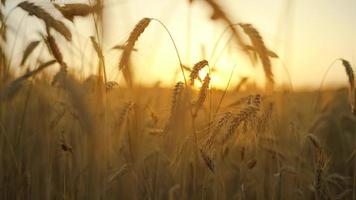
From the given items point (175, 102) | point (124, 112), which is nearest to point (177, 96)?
point (175, 102)

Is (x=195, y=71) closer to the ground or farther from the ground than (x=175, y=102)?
farther from the ground

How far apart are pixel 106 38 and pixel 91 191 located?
53 cm

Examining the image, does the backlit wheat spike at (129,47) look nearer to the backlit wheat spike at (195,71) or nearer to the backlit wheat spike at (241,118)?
the backlit wheat spike at (195,71)

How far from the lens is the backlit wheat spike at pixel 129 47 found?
1702 millimetres

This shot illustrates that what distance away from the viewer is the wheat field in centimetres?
162

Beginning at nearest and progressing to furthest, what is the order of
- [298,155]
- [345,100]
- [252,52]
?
[252,52], [298,155], [345,100]

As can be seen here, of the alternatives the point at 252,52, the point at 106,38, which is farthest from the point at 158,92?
the point at 106,38

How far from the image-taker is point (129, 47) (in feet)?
5.56

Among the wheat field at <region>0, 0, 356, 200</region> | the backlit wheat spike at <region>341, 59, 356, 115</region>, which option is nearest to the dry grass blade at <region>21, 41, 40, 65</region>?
the wheat field at <region>0, 0, 356, 200</region>

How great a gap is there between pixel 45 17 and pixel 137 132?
0.57 m

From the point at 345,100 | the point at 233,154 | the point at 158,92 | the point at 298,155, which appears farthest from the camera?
the point at 345,100

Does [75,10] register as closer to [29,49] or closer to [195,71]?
[195,71]

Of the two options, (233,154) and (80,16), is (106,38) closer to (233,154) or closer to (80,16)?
(80,16)

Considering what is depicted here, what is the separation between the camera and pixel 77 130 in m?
2.55
